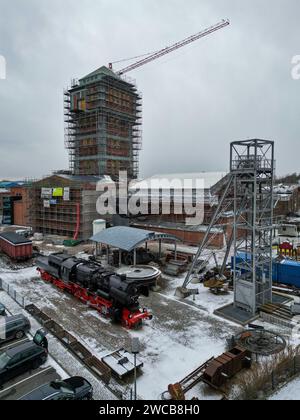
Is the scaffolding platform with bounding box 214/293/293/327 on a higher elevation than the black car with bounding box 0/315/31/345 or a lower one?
lower

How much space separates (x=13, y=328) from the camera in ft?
55.5

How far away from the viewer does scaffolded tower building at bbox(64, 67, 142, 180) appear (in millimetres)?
67000

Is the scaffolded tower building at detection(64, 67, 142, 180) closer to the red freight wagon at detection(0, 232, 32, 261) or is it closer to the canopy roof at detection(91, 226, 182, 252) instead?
the red freight wagon at detection(0, 232, 32, 261)

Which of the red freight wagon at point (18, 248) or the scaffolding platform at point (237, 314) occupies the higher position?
the red freight wagon at point (18, 248)

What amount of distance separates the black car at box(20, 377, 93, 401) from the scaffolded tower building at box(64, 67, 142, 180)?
55.2 meters

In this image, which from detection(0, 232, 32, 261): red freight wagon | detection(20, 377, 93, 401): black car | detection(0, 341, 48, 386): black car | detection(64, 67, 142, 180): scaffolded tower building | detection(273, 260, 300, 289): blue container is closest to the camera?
detection(20, 377, 93, 401): black car

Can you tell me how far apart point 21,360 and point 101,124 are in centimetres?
5932

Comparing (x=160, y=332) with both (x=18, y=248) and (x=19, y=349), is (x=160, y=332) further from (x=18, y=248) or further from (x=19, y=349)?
(x=18, y=248)

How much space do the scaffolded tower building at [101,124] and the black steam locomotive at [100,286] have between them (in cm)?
4173

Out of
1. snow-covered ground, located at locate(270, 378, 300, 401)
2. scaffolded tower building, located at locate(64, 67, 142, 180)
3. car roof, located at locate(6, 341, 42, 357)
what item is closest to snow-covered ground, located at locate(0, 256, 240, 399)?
snow-covered ground, located at locate(270, 378, 300, 401)

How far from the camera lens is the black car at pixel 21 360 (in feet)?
44.0

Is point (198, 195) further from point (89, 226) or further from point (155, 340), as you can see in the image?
point (155, 340)

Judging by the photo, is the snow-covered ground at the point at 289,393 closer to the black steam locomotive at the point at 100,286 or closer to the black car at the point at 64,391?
the black car at the point at 64,391

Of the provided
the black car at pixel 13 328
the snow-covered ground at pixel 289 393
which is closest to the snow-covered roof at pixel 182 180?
the black car at pixel 13 328
